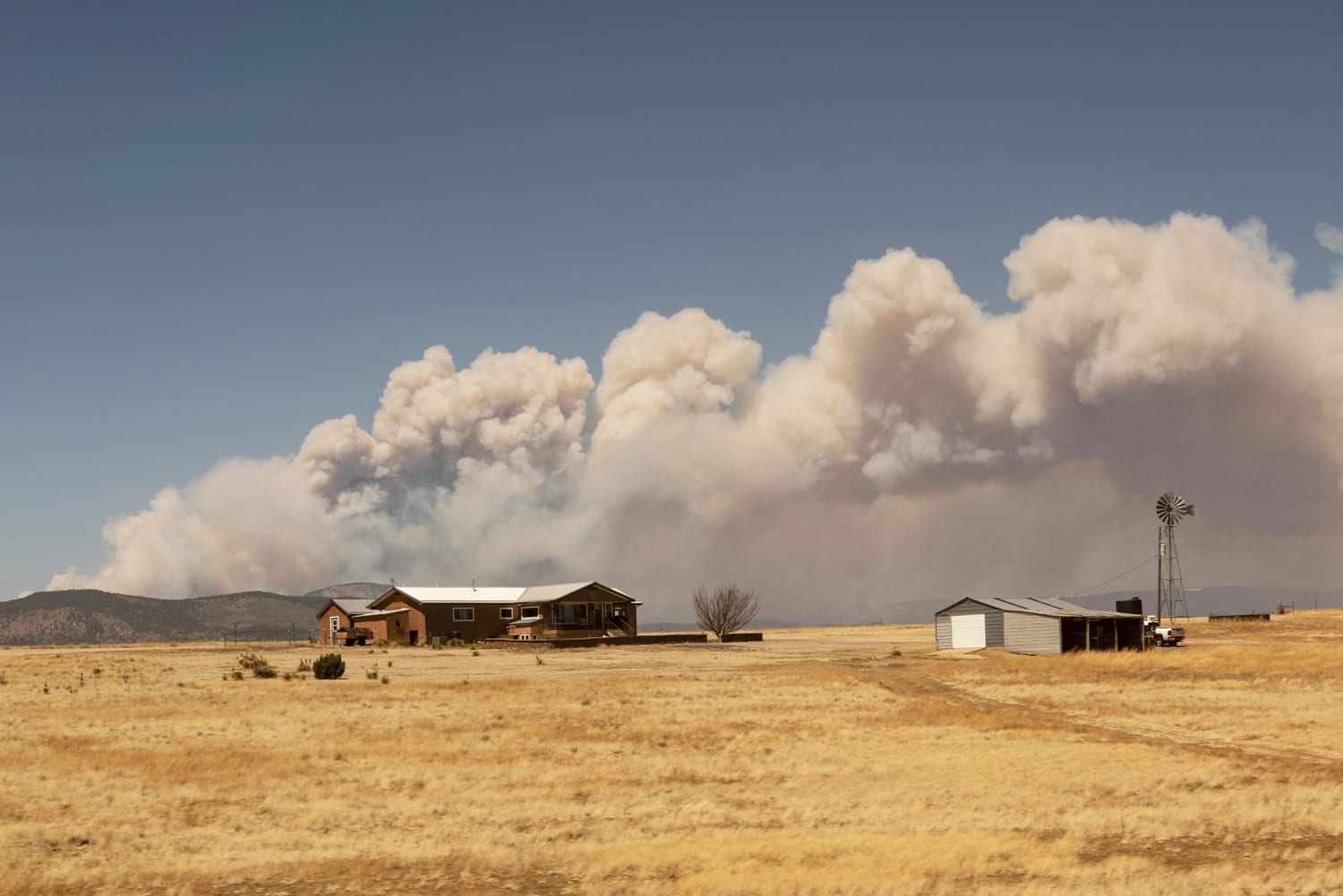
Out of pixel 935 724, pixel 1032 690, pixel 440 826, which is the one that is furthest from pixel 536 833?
pixel 1032 690

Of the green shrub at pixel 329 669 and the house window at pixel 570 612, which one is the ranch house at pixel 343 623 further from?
the green shrub at pixel 329 669

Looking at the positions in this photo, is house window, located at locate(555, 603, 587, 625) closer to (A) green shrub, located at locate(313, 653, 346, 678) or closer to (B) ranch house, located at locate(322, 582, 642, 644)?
(B) ranch house, located at locate(322, 582, 642, 644)

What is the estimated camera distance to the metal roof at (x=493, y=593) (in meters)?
115

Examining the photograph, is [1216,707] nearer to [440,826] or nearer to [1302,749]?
[1302,749]

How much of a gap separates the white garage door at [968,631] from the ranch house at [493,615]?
3841 cm

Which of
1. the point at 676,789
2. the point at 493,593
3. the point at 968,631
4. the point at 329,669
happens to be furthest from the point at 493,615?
the point at 676,789

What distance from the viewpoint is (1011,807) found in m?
23.0

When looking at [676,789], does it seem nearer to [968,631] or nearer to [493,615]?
[968,631]

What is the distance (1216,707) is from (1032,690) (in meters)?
8.80

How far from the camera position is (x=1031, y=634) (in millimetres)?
76750

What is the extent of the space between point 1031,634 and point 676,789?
187 ft

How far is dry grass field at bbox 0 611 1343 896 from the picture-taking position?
1819cm

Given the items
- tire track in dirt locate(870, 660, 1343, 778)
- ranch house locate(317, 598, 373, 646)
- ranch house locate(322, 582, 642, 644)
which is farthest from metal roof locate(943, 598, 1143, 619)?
ranch house locate(317, 598, 373, 646)

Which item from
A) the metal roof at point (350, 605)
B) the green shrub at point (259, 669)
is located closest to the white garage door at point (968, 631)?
the green shrub at point (259, 669)
